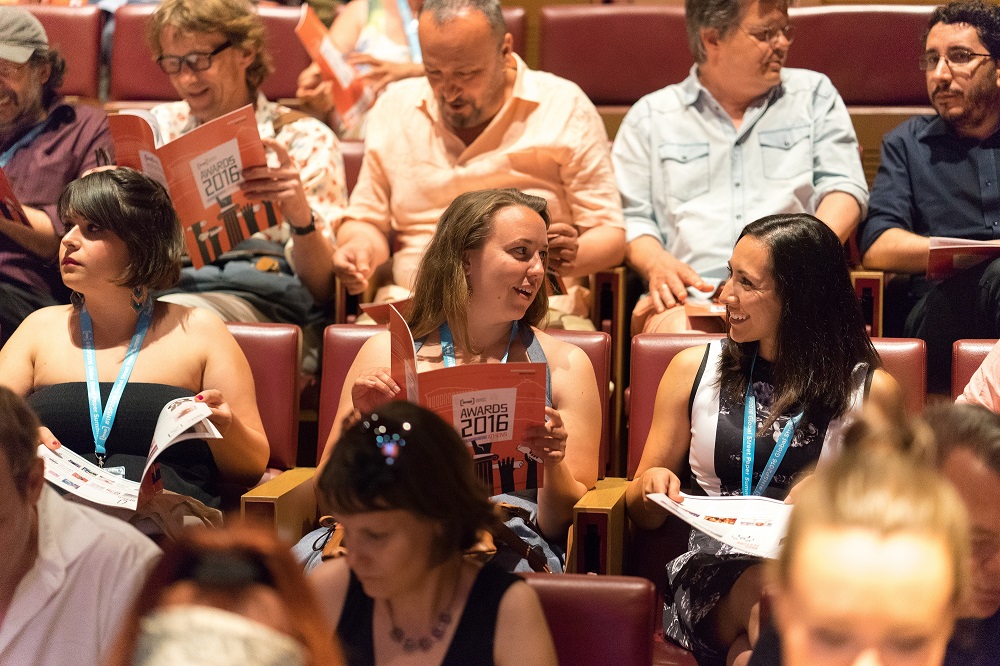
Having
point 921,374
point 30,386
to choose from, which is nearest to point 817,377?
point 921,374

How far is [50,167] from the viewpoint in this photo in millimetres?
3018

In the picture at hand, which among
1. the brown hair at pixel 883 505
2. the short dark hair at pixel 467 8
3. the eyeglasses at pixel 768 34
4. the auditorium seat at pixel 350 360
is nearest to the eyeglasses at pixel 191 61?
the short dark hair at pixel 467 8

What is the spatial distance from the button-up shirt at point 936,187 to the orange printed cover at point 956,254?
28cm

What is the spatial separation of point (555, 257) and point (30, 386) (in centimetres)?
118

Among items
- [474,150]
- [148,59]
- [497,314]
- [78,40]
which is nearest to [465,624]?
[497,314]

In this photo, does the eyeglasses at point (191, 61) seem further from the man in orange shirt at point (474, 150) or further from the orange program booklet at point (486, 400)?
the orange program booklet at point (486, 400)

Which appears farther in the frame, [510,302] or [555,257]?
[555,257]

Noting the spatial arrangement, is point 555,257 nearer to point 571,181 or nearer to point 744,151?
point 571,181

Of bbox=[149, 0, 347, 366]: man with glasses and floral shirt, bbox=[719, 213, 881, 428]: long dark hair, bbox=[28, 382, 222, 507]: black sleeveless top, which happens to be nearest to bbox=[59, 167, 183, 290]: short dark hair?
bbox=[28, 382, 222, 507]: black sleeveless top

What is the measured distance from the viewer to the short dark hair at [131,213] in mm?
2373

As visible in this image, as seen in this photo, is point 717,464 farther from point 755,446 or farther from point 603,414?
point 603,414

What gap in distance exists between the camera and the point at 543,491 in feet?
7.09

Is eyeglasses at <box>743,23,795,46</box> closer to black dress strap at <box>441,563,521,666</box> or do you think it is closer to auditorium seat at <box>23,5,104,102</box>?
black dress strap at <box>441,563,521,666</box>

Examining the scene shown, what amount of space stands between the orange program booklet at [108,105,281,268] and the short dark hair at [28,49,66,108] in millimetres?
618
